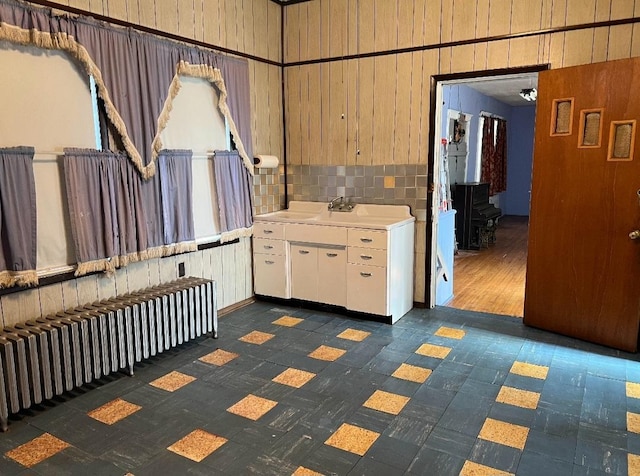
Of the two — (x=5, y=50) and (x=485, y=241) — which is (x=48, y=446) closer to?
(x=5, y=50)

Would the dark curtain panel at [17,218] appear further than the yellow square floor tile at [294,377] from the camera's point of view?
No

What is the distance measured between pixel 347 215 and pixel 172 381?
2.34 metres

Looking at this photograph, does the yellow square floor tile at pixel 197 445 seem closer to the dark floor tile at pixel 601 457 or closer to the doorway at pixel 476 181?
the dark floor tile at pixel 601 457

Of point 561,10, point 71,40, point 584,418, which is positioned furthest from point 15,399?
point 561,10

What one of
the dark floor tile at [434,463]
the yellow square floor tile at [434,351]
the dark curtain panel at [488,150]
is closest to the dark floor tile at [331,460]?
the dark floor tile at [434,463]

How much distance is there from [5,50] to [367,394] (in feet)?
9.63

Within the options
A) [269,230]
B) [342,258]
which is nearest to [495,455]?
[342,258]

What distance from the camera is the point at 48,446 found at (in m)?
2.37

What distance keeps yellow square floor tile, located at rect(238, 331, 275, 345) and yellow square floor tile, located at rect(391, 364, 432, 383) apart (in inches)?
44.1

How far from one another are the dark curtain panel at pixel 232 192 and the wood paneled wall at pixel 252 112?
0.73 ft

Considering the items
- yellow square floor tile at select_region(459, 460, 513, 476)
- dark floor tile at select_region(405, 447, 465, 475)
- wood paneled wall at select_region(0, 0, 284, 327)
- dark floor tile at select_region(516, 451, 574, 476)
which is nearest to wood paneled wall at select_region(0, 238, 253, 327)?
wood paneled wall at select_region(0, 0, 284, 327)

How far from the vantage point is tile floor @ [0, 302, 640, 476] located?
2.24 m

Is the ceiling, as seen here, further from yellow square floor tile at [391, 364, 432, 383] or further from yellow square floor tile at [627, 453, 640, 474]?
yellow square floor tile at [627, 453, 640, 474]

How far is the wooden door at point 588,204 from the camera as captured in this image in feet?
10.9
